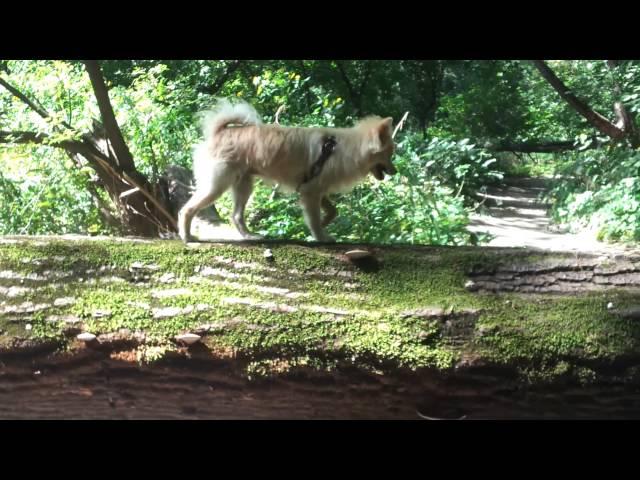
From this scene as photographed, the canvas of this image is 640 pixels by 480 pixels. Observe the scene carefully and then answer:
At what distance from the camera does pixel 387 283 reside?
2576 millimetres

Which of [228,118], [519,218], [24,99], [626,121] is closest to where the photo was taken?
[228,118]

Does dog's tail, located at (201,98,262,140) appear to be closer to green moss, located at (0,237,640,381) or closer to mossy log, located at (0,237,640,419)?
green moss, located at (0,237,640,381)

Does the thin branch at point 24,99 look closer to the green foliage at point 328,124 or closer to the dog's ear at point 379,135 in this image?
the green foliage at point 328,124

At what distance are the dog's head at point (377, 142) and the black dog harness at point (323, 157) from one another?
0.22m

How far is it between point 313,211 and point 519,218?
4.68 meters

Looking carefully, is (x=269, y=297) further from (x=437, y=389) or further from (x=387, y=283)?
(x=437, y=389)

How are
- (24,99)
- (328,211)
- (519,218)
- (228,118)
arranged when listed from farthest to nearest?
(519,218)
(24,99)
(328,211)
(228,118)

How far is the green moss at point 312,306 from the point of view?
226cm

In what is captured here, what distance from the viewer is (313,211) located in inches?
141

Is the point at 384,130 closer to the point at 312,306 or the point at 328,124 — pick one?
the point at 312,306

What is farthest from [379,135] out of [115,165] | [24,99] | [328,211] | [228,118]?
[24,99]

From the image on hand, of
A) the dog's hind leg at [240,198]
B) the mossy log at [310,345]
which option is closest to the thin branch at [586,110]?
the dog's hind leg at [240,198]

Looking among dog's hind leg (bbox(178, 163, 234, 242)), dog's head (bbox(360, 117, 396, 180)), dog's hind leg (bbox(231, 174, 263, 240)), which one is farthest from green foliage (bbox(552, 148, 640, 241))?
dog's hind leg (bbox(178, 163, 234, 242))

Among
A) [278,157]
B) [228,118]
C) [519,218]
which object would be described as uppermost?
[228,118]
